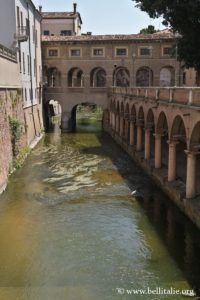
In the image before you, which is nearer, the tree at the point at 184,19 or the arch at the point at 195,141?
the arch at the point at 195,141

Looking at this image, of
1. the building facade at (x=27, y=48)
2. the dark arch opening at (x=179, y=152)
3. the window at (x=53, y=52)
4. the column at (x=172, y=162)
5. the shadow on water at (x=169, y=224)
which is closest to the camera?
the shadow on water at (x=169, y=224)

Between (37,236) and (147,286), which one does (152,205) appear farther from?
(147,286)

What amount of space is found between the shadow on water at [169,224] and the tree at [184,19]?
992cm

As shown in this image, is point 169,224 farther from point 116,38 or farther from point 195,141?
point 116,38

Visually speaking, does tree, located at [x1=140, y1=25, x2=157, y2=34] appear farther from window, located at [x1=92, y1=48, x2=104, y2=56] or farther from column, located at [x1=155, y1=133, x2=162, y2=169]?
column, located at [x1=155, y1=133, x2=162, y2=169]

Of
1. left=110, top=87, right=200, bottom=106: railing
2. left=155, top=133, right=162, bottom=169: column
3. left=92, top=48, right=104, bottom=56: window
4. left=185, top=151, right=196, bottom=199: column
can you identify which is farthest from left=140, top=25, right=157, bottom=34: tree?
left=185, top=151, right=196, bottom=199: column

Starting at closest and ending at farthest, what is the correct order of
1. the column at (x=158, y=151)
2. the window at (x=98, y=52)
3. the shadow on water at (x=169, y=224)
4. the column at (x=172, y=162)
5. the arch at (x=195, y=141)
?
1. the shadow on water at (x=169, y=224)
2. the arch at (x=195, y=141)
3. the column at (x=172, y=162)
4. the column at (x=158, y=151)
5. the window at (x=98, y=52)

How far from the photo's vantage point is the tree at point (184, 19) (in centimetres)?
2705

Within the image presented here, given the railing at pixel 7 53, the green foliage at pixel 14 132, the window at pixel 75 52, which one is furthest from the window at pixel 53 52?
the green foliage at pixel 14 132

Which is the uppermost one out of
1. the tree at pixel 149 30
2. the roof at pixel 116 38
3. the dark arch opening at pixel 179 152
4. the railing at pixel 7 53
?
the tree at pixel 149 30

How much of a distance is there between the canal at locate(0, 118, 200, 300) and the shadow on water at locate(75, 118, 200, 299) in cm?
4

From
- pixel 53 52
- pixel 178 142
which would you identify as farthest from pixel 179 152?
pixel 53 52

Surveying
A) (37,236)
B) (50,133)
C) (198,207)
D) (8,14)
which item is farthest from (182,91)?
(50,133)

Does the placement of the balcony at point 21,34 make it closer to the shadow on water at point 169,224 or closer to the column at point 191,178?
the shadow on water at point 169,224
